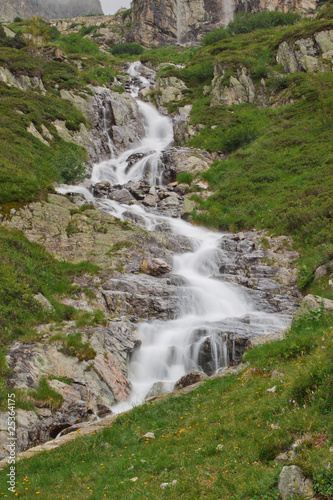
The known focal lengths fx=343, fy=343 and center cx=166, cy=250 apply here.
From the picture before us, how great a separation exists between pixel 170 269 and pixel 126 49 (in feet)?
223

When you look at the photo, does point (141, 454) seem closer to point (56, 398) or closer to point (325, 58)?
point (56, 398)

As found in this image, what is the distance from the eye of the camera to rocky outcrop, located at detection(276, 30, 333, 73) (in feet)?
123

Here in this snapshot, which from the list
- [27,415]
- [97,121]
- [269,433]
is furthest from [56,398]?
[97,121]

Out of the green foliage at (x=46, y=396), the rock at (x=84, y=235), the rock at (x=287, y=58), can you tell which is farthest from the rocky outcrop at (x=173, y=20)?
the green foliage at (x=46, y=396)

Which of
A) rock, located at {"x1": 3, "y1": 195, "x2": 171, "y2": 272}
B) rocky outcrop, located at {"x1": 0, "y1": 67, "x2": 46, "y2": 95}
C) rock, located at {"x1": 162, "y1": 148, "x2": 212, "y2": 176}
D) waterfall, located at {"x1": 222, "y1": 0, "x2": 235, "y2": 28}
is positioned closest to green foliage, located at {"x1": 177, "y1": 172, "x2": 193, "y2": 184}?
rock, located at {"x1": 162, "y1": 148, "x2": 212, "y2": 176}

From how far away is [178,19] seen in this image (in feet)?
263

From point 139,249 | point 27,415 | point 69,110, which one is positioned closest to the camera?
point 27,415

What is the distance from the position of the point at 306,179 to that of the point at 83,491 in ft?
74.6

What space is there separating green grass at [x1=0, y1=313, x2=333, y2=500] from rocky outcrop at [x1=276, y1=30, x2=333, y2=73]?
127 feet

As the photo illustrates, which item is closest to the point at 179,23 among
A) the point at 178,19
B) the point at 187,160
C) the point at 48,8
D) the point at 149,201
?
the point at 178,19

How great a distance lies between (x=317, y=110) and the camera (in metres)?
30.5

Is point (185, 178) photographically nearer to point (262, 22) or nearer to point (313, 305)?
point (313, 305)

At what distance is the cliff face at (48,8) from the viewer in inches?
4427

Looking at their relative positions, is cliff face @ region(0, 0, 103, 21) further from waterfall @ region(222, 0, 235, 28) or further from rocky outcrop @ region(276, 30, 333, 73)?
rocky outcrop @ region(276, 30, 333, 73)
